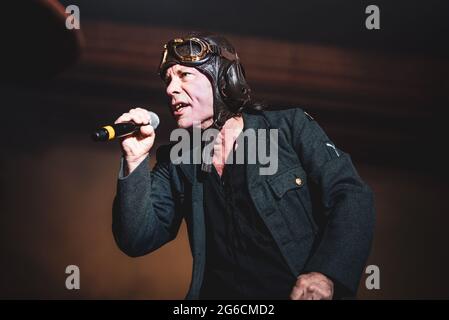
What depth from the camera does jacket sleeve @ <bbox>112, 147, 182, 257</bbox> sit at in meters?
1.59

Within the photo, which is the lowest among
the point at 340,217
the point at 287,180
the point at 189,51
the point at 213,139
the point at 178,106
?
the point at 340,217

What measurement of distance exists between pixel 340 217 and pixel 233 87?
627 millimetres

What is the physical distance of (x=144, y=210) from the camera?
1.63 meters

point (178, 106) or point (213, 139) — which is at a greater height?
point (178, 106)

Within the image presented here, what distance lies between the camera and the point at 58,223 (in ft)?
8.56

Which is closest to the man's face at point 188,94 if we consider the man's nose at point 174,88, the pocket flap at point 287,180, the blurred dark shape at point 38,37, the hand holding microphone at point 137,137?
the man's nose at point 174,88

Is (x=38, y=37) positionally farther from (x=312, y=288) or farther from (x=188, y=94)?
(x=312, y=288)

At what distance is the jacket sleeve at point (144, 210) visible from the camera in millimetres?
1590

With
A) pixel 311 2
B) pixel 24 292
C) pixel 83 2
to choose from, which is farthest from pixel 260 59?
pixel 24 292

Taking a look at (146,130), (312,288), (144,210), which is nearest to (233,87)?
(146,130)

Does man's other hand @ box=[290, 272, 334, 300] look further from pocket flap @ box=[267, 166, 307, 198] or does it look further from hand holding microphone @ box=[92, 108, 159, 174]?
hand holding microphone @ box=[92, 108, 159, 174]

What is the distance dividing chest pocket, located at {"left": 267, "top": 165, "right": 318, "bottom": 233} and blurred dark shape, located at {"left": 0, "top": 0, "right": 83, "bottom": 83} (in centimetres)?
78

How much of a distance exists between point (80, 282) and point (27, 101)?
3.47 ft

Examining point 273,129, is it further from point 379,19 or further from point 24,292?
point 24,292
